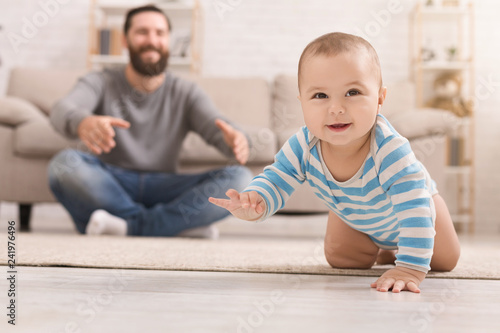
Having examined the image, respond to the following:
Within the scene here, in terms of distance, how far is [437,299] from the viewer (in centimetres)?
67

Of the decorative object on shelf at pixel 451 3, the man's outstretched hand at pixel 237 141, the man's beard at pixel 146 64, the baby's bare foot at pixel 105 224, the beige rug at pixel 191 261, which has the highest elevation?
the decorative object on shelf at pixel 451 3

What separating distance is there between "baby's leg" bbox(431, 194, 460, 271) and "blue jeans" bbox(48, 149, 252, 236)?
95 cm

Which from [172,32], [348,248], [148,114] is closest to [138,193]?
[148,114]

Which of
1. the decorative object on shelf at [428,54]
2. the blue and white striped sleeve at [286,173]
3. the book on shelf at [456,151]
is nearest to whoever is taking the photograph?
the blue and white striped sleeve at [286,173]

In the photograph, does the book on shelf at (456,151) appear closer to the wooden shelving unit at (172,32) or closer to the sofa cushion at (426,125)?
the sofa cushion at (426,125)

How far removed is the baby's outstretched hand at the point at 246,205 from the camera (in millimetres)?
791

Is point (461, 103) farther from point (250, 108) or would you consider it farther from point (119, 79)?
point (119, 79)

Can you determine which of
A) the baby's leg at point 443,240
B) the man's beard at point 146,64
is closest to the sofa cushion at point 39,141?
the man's beard at point 146,64

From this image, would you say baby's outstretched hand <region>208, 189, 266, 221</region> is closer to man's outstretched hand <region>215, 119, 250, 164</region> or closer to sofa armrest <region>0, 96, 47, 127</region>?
man's outstretched hand <region>215, 119, 250, 164</region>

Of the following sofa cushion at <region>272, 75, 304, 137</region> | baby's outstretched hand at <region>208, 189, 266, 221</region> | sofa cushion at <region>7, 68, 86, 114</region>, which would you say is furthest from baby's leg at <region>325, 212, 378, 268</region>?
sofa cushion at <region>7, 68, 86, 114</region>

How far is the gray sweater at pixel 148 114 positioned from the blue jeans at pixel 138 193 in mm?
68

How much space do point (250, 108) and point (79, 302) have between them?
2356 mm

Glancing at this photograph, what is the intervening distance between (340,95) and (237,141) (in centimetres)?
83

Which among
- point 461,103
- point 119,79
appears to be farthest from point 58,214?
point 461,103
